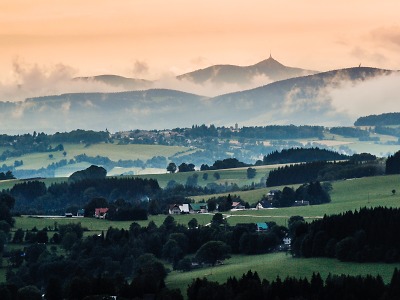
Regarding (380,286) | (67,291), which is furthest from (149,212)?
(380,286)

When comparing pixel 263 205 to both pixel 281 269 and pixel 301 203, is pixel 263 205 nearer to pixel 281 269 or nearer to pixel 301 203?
pixel 301 203

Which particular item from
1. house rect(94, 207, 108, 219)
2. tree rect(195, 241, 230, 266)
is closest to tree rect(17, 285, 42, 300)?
tree rect(195, 241, 230, 266)

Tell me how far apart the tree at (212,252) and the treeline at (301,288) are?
2172cm

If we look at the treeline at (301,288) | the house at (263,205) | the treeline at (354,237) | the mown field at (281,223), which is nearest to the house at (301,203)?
the mown field at (281,223)

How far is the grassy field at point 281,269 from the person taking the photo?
12825 centimetres

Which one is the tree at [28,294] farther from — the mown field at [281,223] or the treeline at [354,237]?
the treeline at [354,237]

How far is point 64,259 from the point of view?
149m

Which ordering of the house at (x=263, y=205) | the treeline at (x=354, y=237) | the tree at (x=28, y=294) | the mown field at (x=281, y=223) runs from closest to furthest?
1. the tree at (x=28, y=294)
2. the mown field at (x=281, y=223)
3. the treeline at (x=354, y=237)
4. the house at (x=263, y=205)

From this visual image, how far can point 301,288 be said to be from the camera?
383ft

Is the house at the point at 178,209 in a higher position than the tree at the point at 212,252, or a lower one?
higher

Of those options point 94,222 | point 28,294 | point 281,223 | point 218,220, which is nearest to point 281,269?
point 28,294

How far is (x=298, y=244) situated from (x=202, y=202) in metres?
55.2

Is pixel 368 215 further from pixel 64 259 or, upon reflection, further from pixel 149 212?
pixel 149 212

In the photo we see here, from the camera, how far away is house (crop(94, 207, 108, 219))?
187163 millimetres
